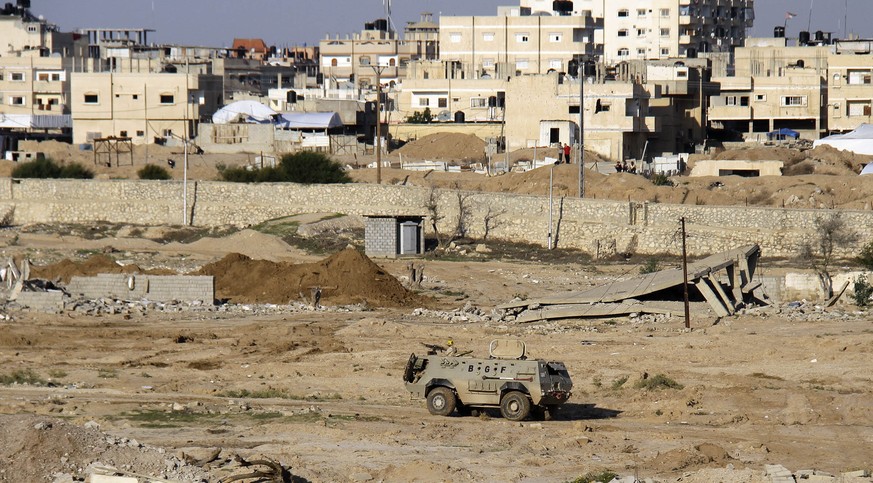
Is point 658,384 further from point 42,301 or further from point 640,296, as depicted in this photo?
point 42,301

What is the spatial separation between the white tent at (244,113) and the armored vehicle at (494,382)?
54393 mm

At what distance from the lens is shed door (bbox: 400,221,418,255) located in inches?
1768

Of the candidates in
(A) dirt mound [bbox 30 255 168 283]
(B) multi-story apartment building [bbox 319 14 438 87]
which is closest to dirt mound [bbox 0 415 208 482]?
(A) dirt mound [bbox 30 255 168 283]

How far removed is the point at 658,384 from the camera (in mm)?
24094

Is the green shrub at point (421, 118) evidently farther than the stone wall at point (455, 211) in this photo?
Yes

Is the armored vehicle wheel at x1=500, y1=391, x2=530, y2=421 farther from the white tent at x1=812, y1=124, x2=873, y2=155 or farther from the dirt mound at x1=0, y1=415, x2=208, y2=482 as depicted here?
the white tent at x1=812, y1=124, x2=873, y2=155

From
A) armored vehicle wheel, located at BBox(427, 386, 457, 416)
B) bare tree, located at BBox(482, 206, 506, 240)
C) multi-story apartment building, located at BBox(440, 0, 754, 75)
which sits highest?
multi-story apartment building, located at BBox(440, 0, 754, 75)

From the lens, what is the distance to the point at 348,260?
37562 millimetres

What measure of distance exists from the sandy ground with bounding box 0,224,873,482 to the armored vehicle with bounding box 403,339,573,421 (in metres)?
0.34

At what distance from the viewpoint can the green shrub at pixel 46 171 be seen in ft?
198

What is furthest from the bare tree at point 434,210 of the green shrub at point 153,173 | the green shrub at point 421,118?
the green shrub at point 421,118

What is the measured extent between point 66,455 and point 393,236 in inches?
1097

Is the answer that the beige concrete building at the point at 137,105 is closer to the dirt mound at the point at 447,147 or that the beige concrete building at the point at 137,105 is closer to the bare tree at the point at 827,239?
the dirt mound at the point at 447,147

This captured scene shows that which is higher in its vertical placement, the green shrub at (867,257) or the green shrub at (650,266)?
the green shrub at (867,257)
